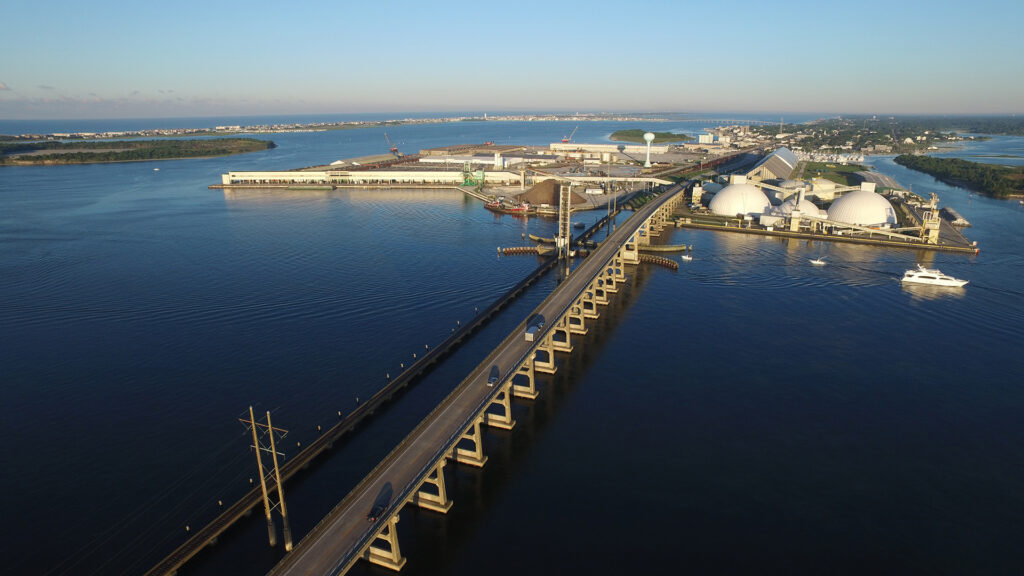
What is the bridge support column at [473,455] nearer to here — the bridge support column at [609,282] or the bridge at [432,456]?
the bridge at [432,456]

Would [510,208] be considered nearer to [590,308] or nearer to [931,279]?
[590,308]

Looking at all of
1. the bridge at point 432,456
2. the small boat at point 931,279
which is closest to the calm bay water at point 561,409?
the bridge at point 432,456

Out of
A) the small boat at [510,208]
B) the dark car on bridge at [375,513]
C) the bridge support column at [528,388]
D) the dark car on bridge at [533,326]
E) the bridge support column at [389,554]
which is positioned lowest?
the bridge support column at [389,554]

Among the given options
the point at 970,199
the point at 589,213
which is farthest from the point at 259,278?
the point at 970,199

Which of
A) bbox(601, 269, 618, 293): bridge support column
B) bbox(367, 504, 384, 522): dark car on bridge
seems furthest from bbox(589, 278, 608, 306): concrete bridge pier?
bbox(367, 504, 384, 522): dark car on bridge

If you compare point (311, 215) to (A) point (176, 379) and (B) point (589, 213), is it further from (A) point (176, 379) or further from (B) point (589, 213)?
(A) point (176, 379)

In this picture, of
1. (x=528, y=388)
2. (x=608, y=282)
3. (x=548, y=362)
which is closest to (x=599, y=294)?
(x=608, y=282)
